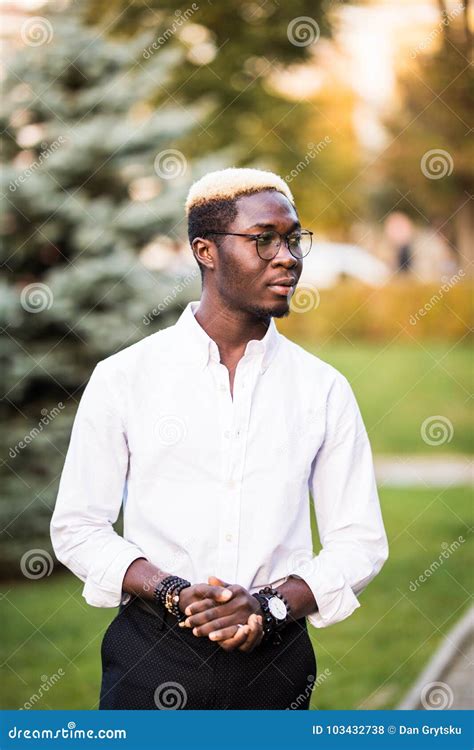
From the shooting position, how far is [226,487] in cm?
271

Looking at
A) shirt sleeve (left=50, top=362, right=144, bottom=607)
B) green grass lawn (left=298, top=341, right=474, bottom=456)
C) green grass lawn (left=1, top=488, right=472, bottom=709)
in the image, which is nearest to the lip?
shirt sleeve (left=50, top=362, right=144, bottom=607)

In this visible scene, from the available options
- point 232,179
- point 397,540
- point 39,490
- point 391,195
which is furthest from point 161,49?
point 391,195

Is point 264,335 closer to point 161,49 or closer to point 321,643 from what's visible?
point 321,643

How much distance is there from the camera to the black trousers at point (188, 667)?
8.92 feet

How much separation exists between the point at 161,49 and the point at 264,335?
656 cm

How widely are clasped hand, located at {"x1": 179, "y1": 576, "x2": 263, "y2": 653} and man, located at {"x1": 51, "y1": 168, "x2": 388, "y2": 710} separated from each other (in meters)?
0.06

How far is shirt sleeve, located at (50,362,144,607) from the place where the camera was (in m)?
2.75

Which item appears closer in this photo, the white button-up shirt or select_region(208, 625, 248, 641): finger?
select_region(208, 625, 248, 641): finger

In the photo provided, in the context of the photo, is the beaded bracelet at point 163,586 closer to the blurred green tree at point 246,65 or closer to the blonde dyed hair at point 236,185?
the blonde dyed hair at point 236,185

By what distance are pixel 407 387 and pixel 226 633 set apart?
1238 cm

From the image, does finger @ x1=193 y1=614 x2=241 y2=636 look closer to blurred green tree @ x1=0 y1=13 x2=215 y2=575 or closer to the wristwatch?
the wristwatch

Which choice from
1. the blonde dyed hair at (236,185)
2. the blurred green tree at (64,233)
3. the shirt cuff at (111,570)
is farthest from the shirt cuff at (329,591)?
the blurred green tree at (64,233)

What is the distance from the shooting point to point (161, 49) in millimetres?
8898

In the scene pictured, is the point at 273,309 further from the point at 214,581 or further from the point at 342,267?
the point at 342,267
